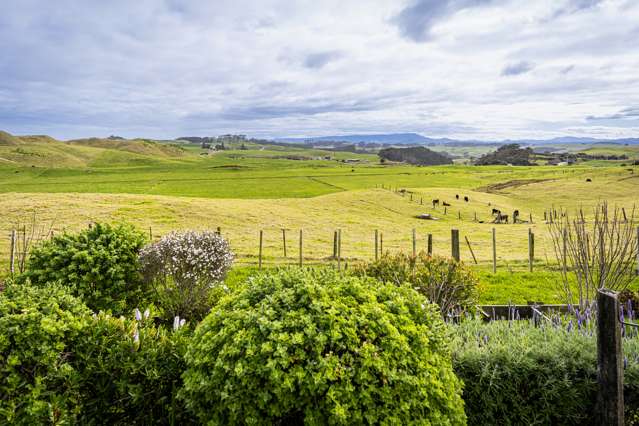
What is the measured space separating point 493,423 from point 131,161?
195 m

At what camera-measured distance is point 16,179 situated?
105 metres

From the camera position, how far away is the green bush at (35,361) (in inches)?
177

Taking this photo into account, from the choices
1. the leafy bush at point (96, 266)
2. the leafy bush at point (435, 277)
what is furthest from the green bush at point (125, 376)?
the leafy bush at point (435, 277)

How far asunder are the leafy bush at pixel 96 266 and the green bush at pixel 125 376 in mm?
4919

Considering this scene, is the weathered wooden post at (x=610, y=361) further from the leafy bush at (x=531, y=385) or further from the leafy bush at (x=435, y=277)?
the leafy bush at (x=435, y=277)

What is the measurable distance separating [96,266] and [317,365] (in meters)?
7.50

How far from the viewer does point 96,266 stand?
9836mm

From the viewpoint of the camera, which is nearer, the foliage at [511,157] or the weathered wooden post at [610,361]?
the weathered wooden post at [610,361]

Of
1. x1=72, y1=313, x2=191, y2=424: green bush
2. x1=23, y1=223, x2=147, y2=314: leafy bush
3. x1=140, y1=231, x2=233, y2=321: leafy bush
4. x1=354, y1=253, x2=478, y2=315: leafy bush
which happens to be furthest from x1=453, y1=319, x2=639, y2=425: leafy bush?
x1=23, y1=223, x2=147, y2=314: leafy bush

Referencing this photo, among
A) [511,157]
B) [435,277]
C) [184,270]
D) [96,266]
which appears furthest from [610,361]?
[511,157]

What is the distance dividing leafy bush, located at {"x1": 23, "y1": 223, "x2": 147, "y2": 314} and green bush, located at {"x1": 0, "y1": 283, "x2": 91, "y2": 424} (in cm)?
497

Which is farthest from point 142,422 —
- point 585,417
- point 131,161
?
point 131,161

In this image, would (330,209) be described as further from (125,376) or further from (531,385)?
(125,376)

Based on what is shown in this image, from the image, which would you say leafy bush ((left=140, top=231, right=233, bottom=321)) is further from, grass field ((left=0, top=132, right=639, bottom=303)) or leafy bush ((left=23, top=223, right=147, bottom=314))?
grass field ((left=0, top=132, right=639, bottom=303))
